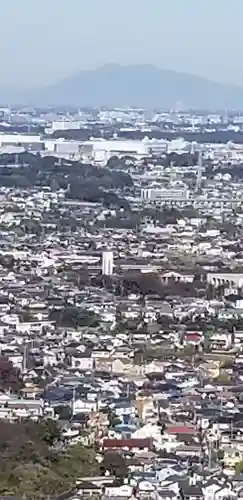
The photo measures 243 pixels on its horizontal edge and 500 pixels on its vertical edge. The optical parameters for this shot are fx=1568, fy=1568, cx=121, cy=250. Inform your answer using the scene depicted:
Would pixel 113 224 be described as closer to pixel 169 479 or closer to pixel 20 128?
pixel 169 479

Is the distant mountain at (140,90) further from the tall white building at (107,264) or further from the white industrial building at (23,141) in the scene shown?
the tall white building at (107,264)

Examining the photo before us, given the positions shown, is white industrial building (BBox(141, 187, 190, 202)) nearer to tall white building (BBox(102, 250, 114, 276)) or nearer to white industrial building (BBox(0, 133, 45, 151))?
tall white building (BBox(102, 250, 114, 276))

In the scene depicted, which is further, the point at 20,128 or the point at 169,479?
the point at 20,128

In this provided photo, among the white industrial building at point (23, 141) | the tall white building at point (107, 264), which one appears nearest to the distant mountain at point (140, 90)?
the white industrial building at point (23, 141)

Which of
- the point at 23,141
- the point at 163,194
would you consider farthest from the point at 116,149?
the point at 163,194

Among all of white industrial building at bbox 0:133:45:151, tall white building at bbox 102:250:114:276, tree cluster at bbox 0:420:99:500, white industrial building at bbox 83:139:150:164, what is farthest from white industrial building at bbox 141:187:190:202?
tree cluster at bbox 0:420:99:500

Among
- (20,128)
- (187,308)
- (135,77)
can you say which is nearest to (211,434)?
(187,308)

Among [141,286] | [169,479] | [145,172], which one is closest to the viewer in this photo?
[169,479]
